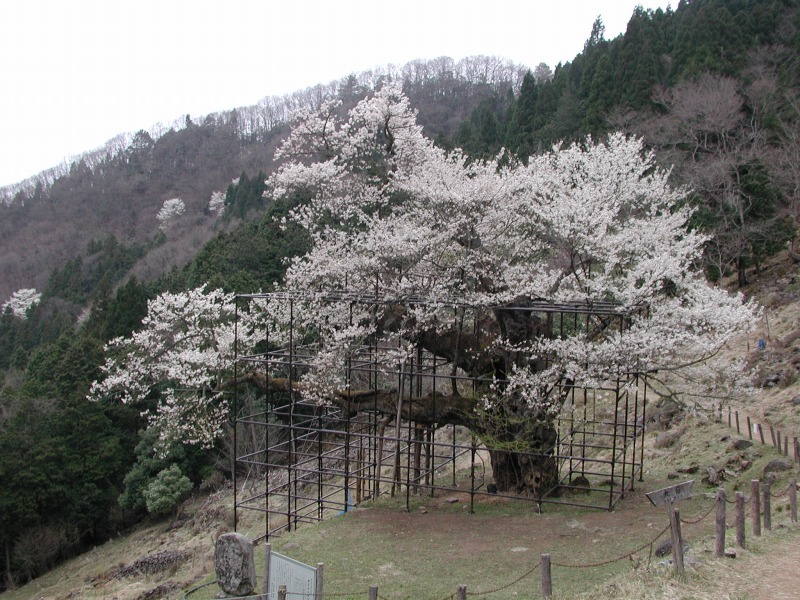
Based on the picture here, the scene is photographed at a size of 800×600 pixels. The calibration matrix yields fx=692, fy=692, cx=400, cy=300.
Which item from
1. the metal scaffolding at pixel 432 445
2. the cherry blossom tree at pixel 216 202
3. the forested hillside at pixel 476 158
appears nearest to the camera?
the metal scaffolding at pixel 432 445

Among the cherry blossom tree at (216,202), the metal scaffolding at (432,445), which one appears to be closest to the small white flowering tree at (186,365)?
the metal scaffolding at (432,445)

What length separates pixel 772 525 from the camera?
9.33 meters

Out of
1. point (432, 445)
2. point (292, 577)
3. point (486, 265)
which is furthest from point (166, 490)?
point (292, 577)

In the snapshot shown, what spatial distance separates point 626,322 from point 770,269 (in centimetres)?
1439

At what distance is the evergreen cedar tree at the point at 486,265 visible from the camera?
1272cm

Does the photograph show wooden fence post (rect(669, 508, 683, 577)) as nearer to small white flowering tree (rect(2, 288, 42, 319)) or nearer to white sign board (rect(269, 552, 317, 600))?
white sign board (rect(269, 552, 317, 600))

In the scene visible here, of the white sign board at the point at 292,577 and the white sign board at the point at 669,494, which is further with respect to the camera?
the white sign board at the point at 292,577

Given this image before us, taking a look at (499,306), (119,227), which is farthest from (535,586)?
(119,227)

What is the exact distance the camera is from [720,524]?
309 inches

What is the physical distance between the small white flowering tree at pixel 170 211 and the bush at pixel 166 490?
48.8 m

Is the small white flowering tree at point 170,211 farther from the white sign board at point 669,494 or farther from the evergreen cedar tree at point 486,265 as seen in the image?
the white sign board at point 669,494

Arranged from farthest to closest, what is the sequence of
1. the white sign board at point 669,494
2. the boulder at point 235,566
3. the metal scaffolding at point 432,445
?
the metal scaffolding at point 432,445, the boulder at point 235,566, the white sign board at point 669,494

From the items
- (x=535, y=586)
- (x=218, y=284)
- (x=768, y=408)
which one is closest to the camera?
(x=535, y=586)

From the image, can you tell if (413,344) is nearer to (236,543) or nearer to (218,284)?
(236,543)
